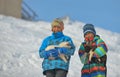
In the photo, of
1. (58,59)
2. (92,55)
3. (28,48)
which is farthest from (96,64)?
(28,48)

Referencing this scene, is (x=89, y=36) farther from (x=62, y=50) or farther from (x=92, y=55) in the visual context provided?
(x=62, y=50)

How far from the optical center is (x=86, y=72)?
28.7ft

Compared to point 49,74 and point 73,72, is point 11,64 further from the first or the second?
point 49,74

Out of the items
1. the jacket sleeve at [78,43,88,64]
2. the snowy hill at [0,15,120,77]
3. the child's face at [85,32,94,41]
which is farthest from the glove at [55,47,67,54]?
the snowy hill at [0,15,120,77]

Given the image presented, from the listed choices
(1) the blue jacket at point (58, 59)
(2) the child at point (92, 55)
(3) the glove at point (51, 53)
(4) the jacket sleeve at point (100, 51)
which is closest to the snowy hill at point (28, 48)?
(1) the blue jacket at point (58, 59)

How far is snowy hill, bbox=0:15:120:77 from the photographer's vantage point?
43.3 feet

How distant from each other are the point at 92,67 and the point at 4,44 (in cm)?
840

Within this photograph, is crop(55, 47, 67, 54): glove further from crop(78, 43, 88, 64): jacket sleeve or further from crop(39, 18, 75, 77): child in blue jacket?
crop(78, 43, 88, 64): jacket sleeve

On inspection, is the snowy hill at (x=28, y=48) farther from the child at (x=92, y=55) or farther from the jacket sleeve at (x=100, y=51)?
the jacket sleeve at (x=100, y=51)

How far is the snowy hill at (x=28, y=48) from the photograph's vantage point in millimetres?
13203

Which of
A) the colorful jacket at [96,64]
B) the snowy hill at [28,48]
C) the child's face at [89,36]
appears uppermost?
the snowy hill at [28,48]

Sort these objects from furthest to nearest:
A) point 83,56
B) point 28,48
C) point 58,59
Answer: point 28,48 < point 83,56 < point 58,59

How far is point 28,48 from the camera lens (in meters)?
16.9

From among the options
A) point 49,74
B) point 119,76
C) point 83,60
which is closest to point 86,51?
point 83,60
